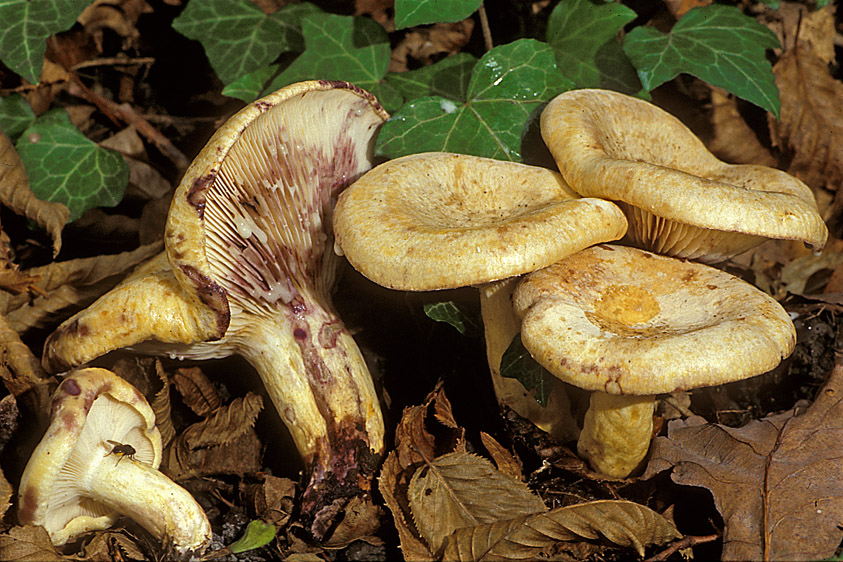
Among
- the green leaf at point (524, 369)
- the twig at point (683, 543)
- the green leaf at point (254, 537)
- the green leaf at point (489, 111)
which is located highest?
the green leaf at point (489, 111)

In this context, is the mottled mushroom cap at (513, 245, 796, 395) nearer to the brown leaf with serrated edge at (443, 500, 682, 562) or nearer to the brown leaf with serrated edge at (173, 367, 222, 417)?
the brown leaf with serrated edge at (443, 500, 682, 562)

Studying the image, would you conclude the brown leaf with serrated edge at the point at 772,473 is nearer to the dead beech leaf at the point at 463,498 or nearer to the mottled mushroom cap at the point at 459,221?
the dead beech leaf at the point at 463,498

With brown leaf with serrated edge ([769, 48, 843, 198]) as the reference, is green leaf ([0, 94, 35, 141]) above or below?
above

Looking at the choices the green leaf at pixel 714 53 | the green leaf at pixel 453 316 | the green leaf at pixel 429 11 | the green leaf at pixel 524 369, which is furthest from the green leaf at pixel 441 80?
the green leaf at pixel 524 369

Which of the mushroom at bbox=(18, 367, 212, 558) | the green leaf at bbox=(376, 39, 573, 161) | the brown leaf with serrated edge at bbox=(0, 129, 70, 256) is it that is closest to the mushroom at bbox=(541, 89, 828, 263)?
the green leaf at bbox=(376, 39, 573, 161)

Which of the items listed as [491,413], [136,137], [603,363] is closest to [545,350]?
[603,363]

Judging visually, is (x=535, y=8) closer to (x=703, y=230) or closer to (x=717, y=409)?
(x=703, y=230)
